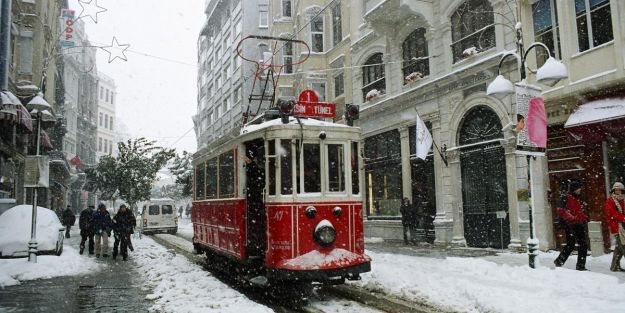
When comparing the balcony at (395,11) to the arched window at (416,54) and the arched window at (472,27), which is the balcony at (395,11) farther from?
the arched window at (472,27)

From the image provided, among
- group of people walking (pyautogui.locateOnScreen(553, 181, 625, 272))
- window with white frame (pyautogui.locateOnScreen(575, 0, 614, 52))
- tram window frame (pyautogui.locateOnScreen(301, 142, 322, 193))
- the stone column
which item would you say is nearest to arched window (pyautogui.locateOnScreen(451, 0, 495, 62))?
window with white frame (pyautogui.locateOnScreen(575, 0, 614, 52))

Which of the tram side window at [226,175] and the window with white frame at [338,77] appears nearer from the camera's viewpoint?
the tram side window at [226,175]

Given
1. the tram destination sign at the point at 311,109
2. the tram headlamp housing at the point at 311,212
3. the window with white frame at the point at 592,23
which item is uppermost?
the window with white frame at the point at 592,23

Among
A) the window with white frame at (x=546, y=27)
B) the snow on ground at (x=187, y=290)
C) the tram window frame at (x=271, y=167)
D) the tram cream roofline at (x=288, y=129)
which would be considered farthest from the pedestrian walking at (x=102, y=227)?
the window with white frame at (x=546, y=27)

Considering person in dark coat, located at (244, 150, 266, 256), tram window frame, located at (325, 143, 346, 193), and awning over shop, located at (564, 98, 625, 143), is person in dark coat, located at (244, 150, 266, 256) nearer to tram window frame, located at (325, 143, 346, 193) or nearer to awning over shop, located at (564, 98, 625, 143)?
tram window frame, located at (325, 143, 346, 193)

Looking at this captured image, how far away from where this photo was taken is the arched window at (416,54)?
19.0 meters

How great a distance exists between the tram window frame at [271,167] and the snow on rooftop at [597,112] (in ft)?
27.1

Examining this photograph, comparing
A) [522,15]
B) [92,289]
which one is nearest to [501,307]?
[92,289]

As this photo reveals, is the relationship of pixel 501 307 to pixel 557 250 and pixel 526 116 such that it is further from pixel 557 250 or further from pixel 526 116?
pixel 557 250

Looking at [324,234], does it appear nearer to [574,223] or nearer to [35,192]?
[574,223]

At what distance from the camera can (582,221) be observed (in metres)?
10.1

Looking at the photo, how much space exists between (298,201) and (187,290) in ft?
8.98

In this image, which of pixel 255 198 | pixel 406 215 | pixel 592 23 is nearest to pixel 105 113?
pixel 406 215

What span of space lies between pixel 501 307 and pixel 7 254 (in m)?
12.0
